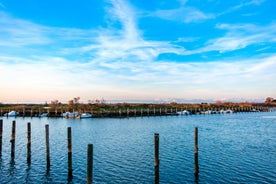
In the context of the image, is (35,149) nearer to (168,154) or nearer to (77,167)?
(77,167)

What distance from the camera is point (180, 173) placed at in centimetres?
2339

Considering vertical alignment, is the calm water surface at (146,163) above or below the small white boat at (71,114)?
below

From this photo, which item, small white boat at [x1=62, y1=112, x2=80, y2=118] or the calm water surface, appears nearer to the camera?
the calm water surface

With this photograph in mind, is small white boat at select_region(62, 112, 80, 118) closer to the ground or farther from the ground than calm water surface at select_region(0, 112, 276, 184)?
farther from the ground

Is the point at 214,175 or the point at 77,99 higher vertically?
the point at 77,99

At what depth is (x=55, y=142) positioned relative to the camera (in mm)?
39469

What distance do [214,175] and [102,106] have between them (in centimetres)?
9399

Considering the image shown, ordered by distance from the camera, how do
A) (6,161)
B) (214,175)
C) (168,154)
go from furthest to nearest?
(168,154) → (6,161) → (214,175)

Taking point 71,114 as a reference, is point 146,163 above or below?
below

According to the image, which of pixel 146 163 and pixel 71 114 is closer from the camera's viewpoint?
pixel 146 163

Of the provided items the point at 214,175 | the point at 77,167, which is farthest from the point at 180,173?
the point at 77,167

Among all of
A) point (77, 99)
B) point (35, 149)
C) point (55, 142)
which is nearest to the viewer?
point (35, 149)

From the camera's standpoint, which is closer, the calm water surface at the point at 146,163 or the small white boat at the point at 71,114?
the calm water surface at the point at 146,163

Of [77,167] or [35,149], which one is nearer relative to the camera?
[77,167]
